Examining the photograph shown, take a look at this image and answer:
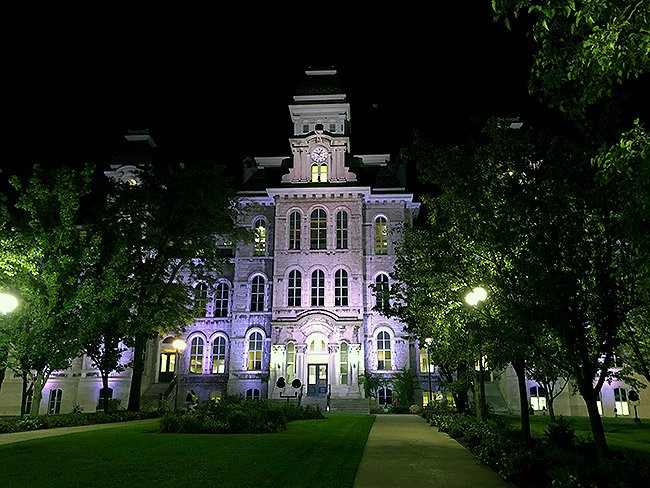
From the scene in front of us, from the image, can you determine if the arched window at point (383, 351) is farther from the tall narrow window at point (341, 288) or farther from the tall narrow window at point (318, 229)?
the tall narrow window at point (318, 229)

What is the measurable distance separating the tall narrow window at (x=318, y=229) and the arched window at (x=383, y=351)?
8204 mm

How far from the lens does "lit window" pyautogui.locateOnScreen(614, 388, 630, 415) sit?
3473cm

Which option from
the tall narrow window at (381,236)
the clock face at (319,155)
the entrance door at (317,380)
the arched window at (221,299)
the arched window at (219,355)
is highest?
the clock face at (319,155)

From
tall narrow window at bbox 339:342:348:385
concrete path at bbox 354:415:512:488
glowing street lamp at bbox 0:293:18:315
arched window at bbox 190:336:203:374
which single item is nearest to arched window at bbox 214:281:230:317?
arched window at bbox 190:336:203:374

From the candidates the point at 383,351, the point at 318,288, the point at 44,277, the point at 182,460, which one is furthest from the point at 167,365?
the point at 182,460

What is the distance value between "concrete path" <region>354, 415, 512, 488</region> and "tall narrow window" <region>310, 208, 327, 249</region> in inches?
1025

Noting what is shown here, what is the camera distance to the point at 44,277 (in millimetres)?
19656

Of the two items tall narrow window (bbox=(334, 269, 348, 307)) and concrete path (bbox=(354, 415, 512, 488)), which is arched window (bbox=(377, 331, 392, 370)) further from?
concrete path (bbox=(354, 415, 512, 488))

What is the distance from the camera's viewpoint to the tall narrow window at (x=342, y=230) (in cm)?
4064

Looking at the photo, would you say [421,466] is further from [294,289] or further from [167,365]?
[167,365]

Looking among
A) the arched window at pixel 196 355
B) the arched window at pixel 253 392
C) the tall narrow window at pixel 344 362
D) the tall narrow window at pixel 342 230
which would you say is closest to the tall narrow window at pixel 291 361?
the arched window at pixel 253 392

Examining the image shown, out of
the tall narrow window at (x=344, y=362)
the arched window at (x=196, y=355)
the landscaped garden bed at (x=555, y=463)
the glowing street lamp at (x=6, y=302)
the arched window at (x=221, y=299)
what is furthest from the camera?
the arched window at (x=221, y=299)

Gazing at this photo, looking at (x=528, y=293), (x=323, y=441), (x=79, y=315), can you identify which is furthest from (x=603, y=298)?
(x=79, y=315)

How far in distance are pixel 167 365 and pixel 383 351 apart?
1711cm
